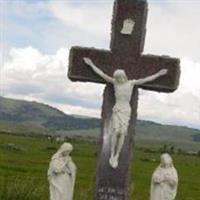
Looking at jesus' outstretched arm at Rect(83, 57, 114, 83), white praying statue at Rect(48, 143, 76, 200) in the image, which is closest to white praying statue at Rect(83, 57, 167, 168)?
jesus' outstretched arm at Rect(83, 57, 114, 83)

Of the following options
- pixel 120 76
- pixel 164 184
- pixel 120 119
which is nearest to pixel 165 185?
pixel 164 184

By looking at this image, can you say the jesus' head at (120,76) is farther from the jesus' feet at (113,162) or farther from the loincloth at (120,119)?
the jesus' feet at (113,162)

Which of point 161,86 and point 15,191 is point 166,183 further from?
point 15,191

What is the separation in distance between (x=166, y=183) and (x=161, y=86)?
2046 mm

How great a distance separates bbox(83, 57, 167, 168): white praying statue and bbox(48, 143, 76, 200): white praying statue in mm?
925

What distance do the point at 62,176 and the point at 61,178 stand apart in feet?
0.14

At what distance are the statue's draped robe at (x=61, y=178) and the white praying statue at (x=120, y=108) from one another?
93 centimetres

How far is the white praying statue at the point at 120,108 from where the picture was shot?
1388 centimetres

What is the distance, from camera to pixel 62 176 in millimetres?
13328

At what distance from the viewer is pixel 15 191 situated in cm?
1733

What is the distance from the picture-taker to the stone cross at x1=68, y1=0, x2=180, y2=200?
551 inches

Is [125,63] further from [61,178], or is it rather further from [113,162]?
[61,178]

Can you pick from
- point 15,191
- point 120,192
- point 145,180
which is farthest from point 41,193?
point 145,180

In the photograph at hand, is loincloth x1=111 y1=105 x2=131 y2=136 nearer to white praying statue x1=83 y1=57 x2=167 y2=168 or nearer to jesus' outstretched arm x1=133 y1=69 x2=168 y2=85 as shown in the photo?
white praying statue x1=83 y1=57 x2=167 y2=168
